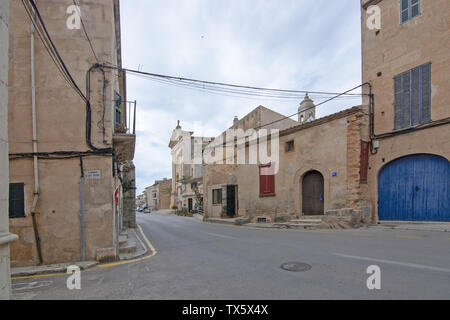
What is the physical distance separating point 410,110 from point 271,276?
425 inches

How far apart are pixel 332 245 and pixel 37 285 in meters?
7.26

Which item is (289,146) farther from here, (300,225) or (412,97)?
(412,97)

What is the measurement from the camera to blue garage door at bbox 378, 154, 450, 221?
10.2 meters

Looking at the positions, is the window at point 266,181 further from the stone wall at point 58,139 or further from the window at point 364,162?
the stone wall at point 58,139

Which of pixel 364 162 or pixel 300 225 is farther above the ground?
pixel 364 162

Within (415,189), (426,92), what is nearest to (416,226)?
(415,189)

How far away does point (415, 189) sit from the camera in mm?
11164

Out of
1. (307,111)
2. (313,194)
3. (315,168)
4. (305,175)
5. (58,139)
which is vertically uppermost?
(307,111)

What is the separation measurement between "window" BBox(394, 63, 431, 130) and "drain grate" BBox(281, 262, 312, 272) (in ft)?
31.1

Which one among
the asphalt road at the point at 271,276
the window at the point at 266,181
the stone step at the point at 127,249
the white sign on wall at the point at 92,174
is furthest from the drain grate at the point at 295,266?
the window at the point at 266,181

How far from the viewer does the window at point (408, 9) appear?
11.4 m

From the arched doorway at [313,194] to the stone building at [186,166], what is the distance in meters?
20.2

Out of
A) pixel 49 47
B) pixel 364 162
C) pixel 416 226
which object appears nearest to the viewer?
pixel 49 47
